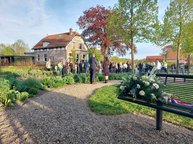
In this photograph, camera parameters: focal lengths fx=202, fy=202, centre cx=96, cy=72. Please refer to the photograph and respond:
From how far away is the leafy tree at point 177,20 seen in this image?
18.5m

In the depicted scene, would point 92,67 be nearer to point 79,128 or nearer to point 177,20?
point 79,128

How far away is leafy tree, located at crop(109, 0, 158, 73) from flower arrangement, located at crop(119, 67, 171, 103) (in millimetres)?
12123

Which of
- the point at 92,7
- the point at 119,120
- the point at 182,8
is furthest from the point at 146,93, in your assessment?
the point at 92,7

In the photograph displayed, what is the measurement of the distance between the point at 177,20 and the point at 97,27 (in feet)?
58.2

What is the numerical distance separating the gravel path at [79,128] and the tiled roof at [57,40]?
→ 39.3 meters

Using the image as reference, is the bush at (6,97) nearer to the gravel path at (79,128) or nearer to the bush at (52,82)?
the gravel path at (79,128)

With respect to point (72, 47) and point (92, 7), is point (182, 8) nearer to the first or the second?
point (92, 7)

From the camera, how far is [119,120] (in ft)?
16.2

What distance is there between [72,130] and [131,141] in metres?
1.23

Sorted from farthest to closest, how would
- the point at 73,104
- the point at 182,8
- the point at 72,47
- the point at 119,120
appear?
the point at 72,47 < the point at 182,8 < the point at 73,104 < the point at 119,120

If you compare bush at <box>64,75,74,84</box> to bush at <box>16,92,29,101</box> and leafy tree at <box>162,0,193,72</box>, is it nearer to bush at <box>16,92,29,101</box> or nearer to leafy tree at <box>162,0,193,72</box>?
bush at <box>16,92,29,101</box>

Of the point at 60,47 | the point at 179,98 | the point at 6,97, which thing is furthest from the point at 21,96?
the point at 60,47

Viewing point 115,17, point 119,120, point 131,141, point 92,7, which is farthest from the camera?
point 92,7

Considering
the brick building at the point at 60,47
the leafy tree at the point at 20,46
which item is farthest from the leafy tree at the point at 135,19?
the leafy tree at the point at 20,46
